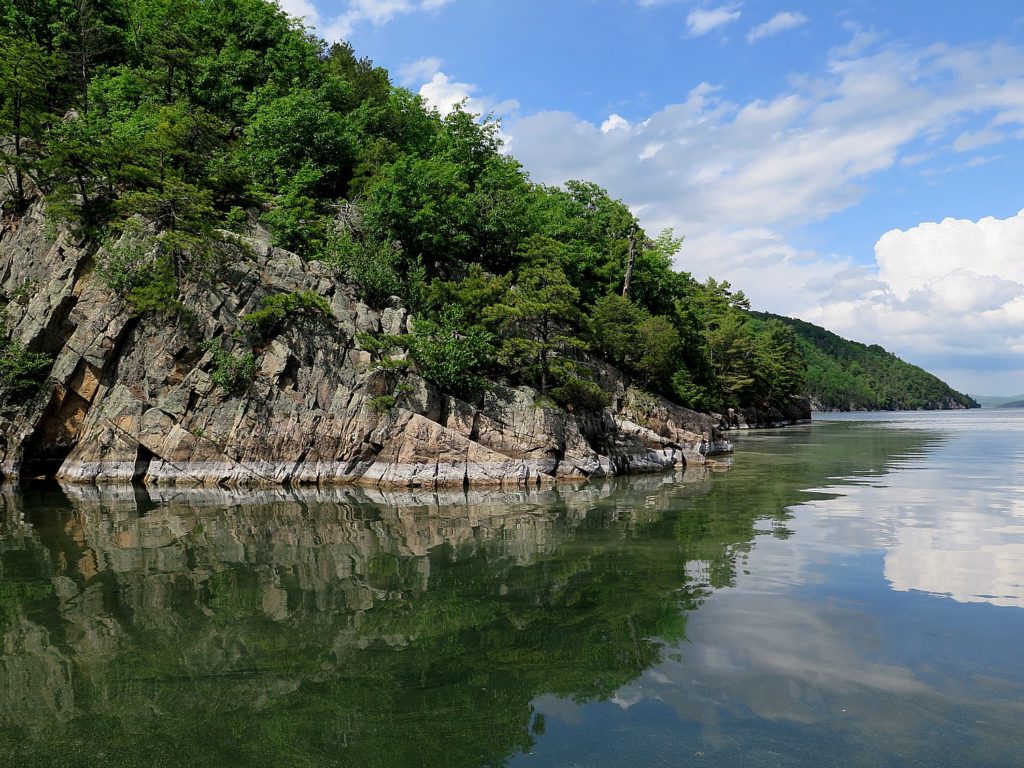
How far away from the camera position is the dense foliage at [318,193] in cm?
2895

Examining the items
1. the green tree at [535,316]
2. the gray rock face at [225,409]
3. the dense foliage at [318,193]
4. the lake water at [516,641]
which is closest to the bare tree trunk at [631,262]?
the dense foliage at [318,193]

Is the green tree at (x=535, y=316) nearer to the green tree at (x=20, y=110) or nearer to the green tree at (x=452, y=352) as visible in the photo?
the green tree at (x=452, y=352)

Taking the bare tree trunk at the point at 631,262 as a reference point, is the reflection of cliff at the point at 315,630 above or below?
below

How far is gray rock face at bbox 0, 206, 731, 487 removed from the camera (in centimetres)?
2612

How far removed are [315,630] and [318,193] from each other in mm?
35835

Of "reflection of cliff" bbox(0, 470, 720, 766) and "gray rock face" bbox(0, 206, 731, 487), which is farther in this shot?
"gray rock face" bbox(0, 206, 731, 487)

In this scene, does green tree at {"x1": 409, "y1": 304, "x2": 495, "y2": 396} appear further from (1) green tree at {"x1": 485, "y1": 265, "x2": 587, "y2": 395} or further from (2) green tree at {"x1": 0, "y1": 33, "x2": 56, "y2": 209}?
(2) green tree at {"x1": 0, "y1": 33, "x2": 56, "y2": 209}

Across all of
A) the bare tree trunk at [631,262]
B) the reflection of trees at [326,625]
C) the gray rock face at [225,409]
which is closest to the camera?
the reflection of trees at [326,625]

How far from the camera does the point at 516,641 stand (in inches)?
355

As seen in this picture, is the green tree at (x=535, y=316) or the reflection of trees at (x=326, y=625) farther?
the green tree at (x=535, y=316)

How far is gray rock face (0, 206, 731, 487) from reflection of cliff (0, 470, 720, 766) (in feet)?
27.2

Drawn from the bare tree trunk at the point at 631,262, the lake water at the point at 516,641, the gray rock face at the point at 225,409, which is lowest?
the lake water at the point at 516,641

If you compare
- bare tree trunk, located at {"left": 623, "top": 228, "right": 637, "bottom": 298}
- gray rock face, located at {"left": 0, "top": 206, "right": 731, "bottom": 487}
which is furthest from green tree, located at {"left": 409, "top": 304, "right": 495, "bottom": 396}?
bare tree trunk, located at {"left": 623, "top": 228, "right": 637, "bottom": 298}

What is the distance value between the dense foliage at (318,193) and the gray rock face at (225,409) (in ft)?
4.18
